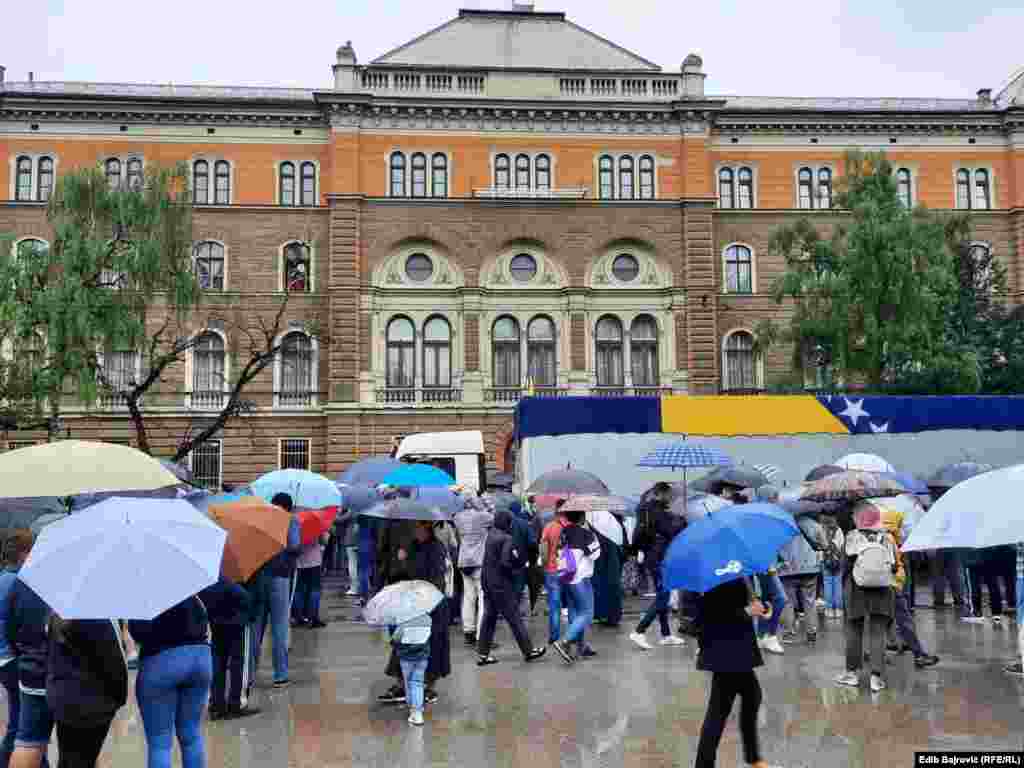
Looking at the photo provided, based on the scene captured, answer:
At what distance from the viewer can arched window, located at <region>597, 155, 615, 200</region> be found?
35750 mm

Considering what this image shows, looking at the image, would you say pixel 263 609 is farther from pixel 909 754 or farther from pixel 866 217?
pixel 866 217

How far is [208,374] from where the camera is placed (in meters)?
34.7

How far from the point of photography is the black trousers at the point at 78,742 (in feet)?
18.7

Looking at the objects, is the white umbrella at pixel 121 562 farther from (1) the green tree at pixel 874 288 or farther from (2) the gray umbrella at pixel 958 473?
(1) the green tree at pixel 874 288

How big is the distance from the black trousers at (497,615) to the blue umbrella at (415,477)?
3142 mm

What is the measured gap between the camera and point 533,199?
35250 millimetres

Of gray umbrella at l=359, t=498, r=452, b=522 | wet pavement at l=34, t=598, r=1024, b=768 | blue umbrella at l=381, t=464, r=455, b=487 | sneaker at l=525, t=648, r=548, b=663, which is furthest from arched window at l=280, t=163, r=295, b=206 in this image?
gray umbrella at l=359, t=498, r=452, b=522

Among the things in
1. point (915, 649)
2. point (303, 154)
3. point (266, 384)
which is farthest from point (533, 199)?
point (915, 649)

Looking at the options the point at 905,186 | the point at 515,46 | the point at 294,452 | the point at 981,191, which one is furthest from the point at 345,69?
the point at 981,191

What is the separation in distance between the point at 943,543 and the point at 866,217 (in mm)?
23506

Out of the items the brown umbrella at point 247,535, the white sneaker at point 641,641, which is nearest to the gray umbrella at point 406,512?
the brown umbrella at point 247,535

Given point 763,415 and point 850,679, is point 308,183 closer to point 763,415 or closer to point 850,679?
point 763,415

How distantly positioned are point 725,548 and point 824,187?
32769 mm

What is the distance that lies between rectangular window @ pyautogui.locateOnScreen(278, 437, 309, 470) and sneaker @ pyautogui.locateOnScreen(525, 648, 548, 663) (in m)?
23.6
